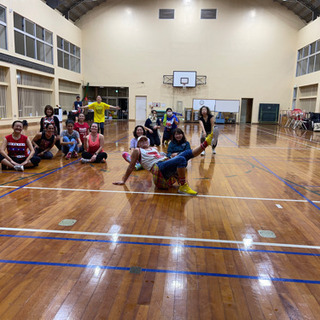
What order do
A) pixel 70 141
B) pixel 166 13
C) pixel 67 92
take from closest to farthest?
pixel 70 141 < pixel 67 92 < pixel 166 13

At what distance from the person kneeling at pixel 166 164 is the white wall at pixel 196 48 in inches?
804

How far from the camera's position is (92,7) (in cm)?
2353

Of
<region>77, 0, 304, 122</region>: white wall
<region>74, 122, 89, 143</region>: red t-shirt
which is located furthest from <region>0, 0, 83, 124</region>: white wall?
<region>74, 122, 89, 143</region>: red t-shirt

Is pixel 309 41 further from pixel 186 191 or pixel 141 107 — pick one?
pixel 186 191

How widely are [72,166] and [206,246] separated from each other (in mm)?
4303

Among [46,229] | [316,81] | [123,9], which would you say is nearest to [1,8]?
[123,9]

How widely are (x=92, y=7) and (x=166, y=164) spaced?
2329 centimetres

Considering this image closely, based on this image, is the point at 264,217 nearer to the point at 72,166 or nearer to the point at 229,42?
the point at 72,166

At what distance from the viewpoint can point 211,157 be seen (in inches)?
310

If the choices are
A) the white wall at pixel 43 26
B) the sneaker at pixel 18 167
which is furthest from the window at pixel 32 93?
the sneaker at pixel 18 167

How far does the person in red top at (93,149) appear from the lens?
264 inches

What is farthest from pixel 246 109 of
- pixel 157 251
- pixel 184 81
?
pixel 157 251

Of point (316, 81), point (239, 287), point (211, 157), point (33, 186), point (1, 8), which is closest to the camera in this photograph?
point (239, 287)

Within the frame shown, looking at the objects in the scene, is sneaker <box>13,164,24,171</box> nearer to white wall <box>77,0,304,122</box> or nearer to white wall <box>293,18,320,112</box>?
white wall <box>293,18,320,112</box>
